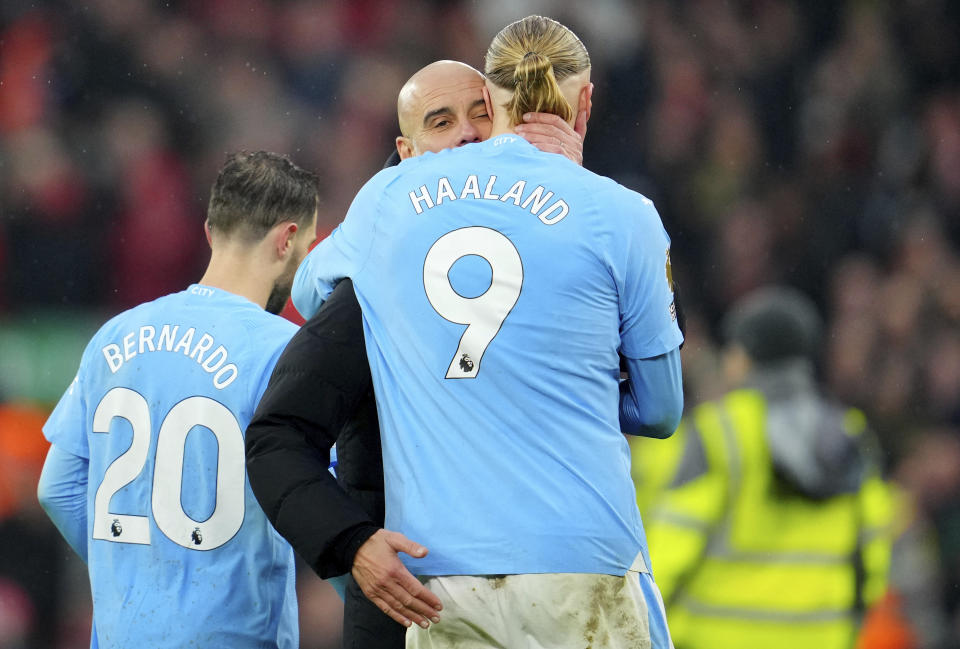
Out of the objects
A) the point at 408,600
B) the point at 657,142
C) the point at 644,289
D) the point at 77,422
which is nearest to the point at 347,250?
the point at 644,289

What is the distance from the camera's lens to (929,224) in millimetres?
9492

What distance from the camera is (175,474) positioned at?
9.78 ft

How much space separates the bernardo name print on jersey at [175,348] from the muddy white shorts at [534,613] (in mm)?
899

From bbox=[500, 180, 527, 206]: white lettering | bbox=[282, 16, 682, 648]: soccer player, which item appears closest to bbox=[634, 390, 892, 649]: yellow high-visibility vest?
bbox=[282, 16, 682, 648]: soccer player

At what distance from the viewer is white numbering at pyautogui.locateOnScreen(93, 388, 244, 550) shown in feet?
9.73

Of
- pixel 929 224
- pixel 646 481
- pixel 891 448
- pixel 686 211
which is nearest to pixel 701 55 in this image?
pixel 686 211

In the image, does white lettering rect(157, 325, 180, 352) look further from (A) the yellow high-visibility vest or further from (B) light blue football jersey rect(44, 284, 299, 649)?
(A) the yellow high-visibility vest

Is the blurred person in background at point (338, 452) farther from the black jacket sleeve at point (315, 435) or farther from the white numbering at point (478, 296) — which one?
the white numbering at point (478, 296)

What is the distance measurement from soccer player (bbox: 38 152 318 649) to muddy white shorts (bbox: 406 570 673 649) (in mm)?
758

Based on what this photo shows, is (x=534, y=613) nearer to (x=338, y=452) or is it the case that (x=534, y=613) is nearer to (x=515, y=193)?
(x=338, y=452)

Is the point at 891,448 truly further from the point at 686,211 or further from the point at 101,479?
the point at 101,479

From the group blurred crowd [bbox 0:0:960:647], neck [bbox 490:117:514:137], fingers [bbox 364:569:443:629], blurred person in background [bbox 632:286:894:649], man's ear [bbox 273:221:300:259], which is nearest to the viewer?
fingers [bbox 364:569:443:629]

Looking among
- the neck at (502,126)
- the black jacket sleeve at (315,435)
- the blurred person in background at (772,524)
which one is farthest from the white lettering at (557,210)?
the blurred person in background at (772,524)

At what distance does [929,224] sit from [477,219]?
25.5 feet
